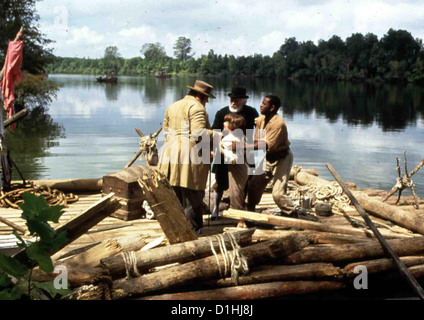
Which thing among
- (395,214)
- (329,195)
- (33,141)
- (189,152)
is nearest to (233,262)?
(189,152)

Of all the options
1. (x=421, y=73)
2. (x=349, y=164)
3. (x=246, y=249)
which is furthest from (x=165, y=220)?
(x=421, y=73)

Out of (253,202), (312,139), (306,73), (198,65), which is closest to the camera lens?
(253,202)

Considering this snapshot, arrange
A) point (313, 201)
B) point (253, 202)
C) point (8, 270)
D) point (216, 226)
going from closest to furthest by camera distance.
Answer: point (8, 270)
point (216, 226)
point (253, 202)
point (313, 201)

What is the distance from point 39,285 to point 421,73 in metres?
85.1

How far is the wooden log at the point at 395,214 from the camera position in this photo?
583 centimetres

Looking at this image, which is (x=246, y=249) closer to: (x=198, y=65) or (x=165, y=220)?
(x=165, y=220)

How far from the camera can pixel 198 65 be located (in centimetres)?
11969

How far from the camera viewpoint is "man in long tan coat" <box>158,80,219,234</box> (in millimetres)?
5387

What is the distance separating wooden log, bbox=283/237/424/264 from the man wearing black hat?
1.73m

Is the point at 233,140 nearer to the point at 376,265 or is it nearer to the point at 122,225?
the point at 122,225

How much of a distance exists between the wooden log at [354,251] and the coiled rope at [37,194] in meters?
3.71

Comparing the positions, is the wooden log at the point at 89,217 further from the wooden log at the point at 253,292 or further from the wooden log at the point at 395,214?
the wooden log at the point at 395,214

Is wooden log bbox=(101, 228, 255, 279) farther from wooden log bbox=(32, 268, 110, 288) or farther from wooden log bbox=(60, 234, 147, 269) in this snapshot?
wooden log bbox=(60, 234, 147, 269)

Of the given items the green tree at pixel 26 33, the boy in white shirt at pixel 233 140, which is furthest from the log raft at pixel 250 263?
the green tree at pixel 26 33
